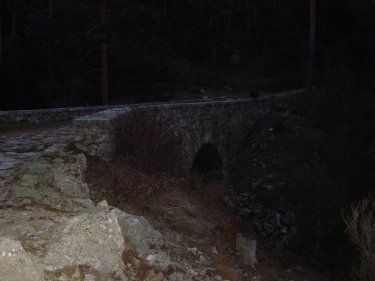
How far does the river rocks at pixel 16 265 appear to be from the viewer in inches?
180

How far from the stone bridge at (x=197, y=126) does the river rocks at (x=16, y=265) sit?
179 inches

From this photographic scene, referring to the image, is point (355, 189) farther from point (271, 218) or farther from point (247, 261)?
point (247, 261)

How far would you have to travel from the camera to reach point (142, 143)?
10.4 metres

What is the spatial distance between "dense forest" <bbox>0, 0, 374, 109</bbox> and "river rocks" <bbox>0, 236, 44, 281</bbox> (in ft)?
53.1

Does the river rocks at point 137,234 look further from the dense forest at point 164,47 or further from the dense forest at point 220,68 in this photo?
the dense forest at point 164,47

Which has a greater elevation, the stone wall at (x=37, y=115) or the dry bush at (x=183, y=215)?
the stone wall at (x=37, y=115)

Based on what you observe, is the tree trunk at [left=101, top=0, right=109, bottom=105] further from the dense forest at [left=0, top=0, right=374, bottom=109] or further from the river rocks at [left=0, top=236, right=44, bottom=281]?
the river rocks at [left=0, top=236, right=44, bottom=281]

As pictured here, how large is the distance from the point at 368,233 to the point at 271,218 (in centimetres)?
848

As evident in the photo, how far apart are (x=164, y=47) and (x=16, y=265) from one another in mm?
22938

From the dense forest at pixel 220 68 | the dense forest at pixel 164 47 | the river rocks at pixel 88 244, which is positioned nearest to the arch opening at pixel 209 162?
the dense forest at pixel 220 68

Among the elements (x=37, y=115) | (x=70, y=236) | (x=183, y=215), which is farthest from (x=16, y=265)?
(x=37, y=115)

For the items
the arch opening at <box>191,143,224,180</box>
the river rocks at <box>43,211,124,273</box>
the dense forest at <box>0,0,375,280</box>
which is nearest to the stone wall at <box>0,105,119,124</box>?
the dense forest at <box>0,0,375,280</box>

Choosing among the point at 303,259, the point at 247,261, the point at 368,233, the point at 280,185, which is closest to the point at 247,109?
the point at 280,185

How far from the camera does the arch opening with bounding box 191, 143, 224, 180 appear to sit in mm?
19750
